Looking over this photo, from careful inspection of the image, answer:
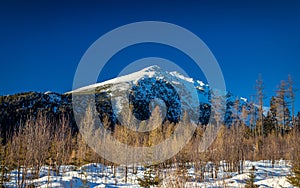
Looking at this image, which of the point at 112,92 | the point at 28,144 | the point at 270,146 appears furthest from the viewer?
the point at 112,92

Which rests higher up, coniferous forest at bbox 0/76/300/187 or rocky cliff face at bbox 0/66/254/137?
rocky cliff face at bbox 0/66/254/137

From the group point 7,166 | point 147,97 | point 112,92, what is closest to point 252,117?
point 7,166

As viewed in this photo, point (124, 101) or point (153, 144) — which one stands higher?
point (124, 101)

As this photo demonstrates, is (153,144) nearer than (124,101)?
Yes

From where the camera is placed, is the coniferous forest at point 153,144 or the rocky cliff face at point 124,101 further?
the rocky cliff face at point 124,101

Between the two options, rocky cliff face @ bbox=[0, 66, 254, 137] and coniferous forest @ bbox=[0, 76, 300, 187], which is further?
rocky cliff face @ bbox=[0, 66, 254, 137]

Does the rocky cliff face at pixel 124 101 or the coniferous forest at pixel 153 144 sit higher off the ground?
the rocky cliff face at pixel 124 101

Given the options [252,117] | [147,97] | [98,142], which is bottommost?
[98,142]

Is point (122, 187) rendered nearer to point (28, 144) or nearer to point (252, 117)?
point (28, 144)

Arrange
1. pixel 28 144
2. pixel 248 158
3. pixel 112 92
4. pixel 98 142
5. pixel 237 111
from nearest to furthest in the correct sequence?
pixel 28 144, pixel 98 142, pixel 248 158, pixel 237 111, pixel 112 92

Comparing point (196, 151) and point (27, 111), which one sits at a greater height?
point (27, 111)

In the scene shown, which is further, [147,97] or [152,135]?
[147,97]

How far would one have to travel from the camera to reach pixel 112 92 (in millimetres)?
108500

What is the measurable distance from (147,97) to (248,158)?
96415 mm
